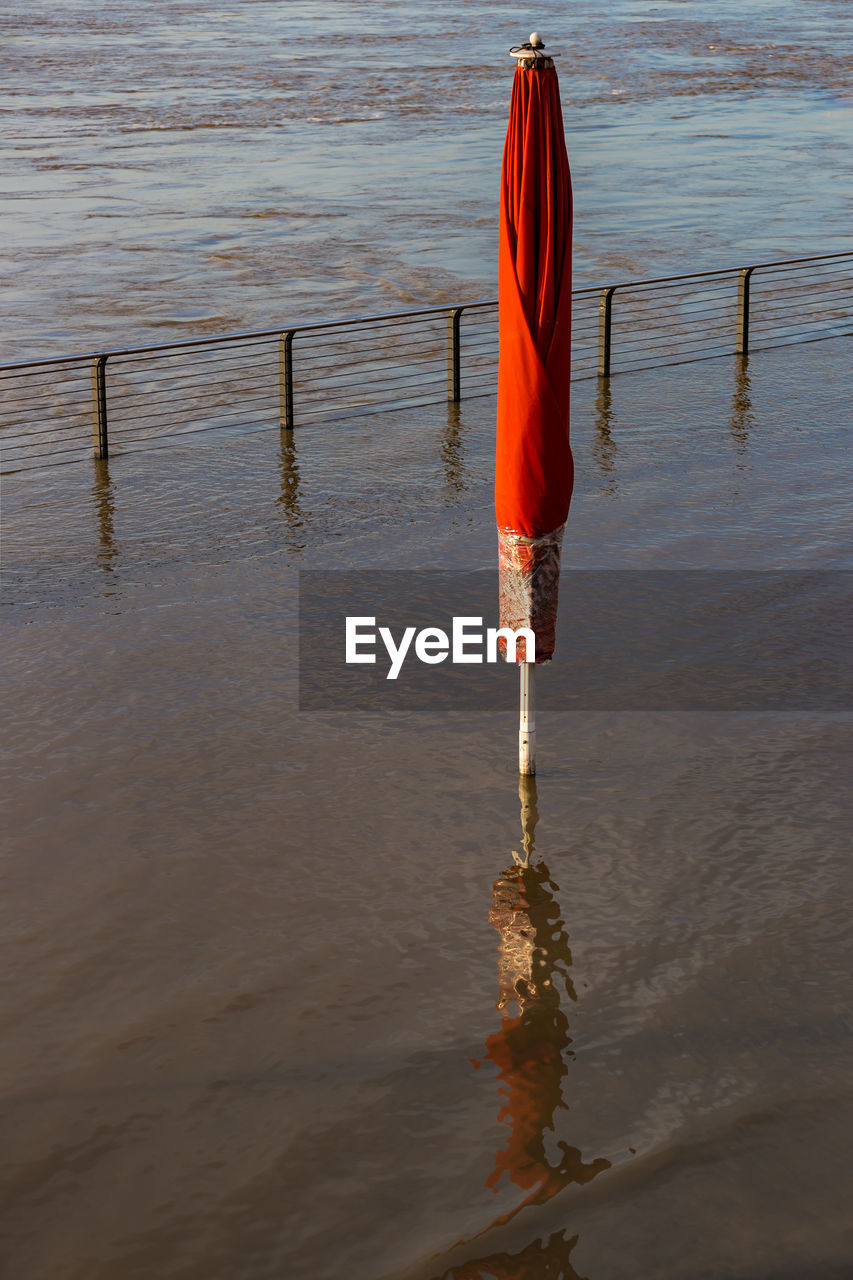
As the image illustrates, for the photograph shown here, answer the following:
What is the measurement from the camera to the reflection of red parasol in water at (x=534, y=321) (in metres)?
5.76

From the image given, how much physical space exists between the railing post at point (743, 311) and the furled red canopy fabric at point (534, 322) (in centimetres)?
1032

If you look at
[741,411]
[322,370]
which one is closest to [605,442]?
[741,411]

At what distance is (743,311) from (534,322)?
10.8m

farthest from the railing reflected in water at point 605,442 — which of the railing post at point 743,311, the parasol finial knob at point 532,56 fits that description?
the parasol finial knob at point 532,56

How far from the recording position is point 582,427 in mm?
13531

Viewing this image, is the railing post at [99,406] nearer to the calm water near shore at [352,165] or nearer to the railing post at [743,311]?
the railing post at [743,311]

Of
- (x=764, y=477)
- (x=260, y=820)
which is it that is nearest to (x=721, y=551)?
(x=764, y=477)

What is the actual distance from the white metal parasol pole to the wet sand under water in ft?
0.53

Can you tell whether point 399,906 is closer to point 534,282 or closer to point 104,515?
point 534,282

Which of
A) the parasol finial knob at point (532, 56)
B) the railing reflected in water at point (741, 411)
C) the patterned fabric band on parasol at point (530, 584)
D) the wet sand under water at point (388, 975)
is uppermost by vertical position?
the parasol finial knob at point (532, 56)

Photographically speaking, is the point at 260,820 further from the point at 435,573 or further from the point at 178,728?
the point at 435,573

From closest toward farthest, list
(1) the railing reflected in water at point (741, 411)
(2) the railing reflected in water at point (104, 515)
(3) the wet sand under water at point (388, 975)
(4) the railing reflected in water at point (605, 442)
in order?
(3) the wet sand under water at point (388, 975) < (2) the railing reflected in water at point (104, 515) < (4) the railing reflected in water at point (605, 442) < (1) the railing reflected in water at point (741, 411)

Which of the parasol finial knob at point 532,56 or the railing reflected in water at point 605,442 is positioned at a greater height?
the parasol finial knob at point 532,56

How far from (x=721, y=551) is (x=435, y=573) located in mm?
1968
